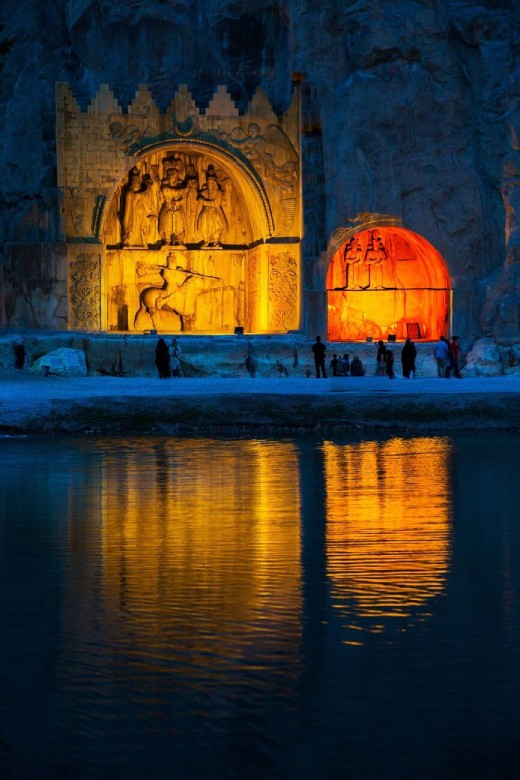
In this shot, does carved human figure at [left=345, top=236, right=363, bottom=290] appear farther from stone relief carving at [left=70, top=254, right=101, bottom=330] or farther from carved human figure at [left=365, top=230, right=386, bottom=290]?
stone relief carving at [left=70, top=254, right=101, bottom=330]

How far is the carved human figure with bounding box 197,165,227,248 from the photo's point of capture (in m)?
36.7

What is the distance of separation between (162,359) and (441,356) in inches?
249

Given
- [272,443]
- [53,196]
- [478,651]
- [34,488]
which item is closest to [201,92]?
[53,196]

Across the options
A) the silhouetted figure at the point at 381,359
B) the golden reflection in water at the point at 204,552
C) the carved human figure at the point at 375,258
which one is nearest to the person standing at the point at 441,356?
the silhouetted figure at the point at 381,359

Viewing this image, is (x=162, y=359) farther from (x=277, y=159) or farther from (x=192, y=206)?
(x=192, y=206)

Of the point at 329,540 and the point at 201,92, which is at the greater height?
the point at 201,92

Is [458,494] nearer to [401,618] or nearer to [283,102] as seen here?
[401,618]

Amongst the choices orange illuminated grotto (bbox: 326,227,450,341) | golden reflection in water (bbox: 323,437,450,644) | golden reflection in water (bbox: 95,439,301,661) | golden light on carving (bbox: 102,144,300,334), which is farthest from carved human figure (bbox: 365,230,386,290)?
golden reflection in water (bbox: 95,439,301,661)

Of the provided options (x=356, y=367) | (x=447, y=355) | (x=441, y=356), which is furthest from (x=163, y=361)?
(x=447, y=355)

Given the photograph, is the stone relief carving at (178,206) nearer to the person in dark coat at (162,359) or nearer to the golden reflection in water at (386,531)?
the person in dark coat at (162,359)

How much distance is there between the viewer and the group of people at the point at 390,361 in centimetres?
2836

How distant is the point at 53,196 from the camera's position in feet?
113

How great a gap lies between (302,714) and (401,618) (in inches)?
59.7

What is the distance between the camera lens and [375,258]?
36156mm
